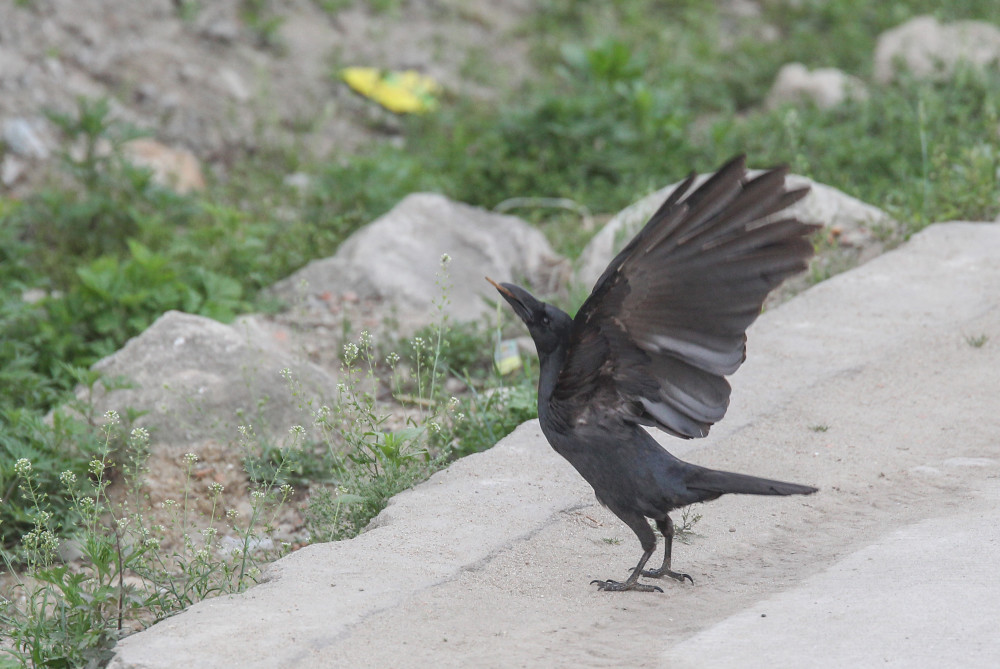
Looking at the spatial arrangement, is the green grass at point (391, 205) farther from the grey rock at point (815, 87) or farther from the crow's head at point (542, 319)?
the crow's head at point (542, 319)

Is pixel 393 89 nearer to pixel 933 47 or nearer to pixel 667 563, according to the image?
A: pixel 933 47

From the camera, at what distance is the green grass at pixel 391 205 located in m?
4.35

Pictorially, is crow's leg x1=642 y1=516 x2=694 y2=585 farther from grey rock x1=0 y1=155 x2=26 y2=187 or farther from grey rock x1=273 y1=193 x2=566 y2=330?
grey rock x1=0 y1=155 x2=26 y2=187

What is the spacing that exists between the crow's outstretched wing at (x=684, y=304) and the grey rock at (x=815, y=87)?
5.99 meters

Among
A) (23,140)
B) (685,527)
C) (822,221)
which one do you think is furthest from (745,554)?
(23,140)

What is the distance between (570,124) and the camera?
8086 millimetres

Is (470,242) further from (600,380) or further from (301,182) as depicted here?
(600,380)

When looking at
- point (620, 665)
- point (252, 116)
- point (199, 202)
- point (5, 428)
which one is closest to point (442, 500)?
point (620, 665)

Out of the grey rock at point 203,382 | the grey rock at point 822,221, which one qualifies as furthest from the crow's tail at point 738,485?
the grey rock at point 822,221

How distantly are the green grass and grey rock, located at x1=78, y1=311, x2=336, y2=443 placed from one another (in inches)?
6.6

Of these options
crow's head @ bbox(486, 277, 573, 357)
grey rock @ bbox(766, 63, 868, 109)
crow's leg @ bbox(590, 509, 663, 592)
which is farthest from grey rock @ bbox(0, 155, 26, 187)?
crow's leg @ bbox(590, 509, 663, 592)

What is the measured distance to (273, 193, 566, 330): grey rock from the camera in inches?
265

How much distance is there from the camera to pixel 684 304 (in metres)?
3.19

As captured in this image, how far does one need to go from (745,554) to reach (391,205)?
438 cm
